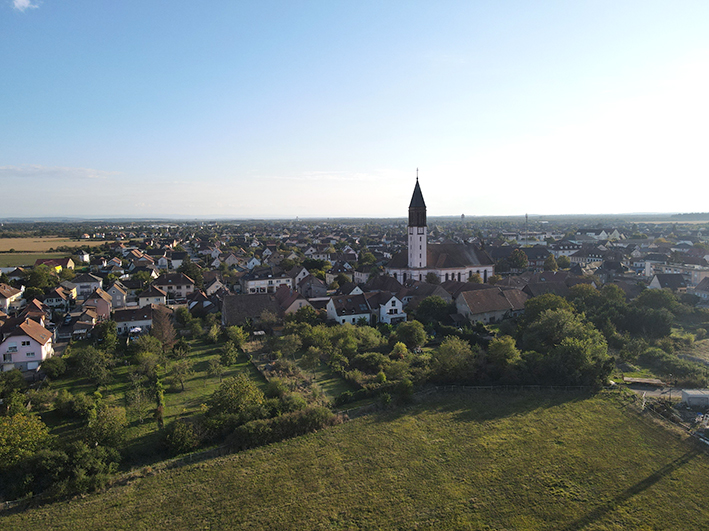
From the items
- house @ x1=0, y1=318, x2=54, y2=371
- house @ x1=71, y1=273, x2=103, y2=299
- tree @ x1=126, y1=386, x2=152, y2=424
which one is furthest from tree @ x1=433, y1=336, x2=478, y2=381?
house @ x1=71, y1=273, x2=103, y2=299

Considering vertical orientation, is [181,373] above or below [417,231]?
below

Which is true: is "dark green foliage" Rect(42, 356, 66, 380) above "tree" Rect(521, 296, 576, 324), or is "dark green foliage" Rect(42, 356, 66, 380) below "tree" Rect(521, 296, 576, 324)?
below

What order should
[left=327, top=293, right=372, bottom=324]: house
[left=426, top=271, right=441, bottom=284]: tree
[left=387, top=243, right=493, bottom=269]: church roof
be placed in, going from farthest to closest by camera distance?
[left=387, top=243, right=493, bottom=269]: church roof → [left=426, top=271, right=441, bottom=284]: tree → [left=327, top=293, right=372, bottom=324]: house

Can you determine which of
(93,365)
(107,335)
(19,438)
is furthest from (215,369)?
(107,335)

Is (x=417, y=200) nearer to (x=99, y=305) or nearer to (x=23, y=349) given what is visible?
(x=99, y=305)

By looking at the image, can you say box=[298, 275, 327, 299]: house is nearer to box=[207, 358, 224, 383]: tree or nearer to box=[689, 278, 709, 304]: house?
box=[207, 358, 224, 383]: tree

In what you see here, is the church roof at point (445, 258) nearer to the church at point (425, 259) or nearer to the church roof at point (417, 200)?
the church at point (425, 259)
